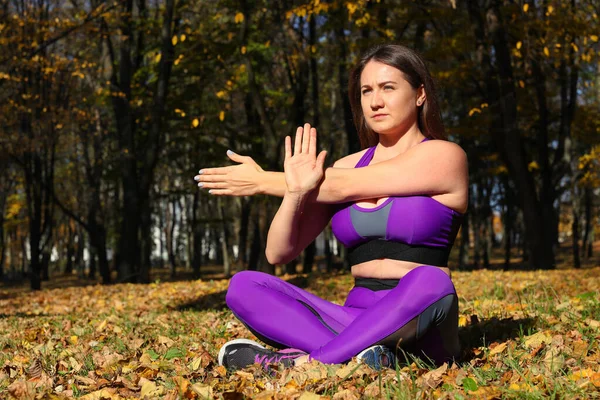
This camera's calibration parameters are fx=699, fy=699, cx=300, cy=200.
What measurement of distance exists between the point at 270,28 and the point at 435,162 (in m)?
14.2

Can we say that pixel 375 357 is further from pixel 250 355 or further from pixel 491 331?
pixel 491 331

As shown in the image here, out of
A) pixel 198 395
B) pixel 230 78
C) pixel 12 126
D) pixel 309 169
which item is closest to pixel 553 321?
pixel 309 169

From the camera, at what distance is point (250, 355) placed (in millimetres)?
3916

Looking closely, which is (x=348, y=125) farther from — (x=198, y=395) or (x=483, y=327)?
(x=198, y=395)

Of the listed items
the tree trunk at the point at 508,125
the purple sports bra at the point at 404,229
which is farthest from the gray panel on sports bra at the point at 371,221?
the tree trunk at the point at 508,125

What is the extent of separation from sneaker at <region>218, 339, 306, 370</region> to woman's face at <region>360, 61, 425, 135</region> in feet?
4.47

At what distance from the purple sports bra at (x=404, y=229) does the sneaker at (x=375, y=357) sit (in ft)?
1.68

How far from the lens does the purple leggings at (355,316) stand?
136 inches

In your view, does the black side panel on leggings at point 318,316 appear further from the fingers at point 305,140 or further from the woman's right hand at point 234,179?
the fingers at point 305,140

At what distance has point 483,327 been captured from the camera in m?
5.17

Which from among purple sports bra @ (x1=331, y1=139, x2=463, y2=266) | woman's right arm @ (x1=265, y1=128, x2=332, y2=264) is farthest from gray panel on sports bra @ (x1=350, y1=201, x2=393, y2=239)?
woman's right arm @ (x1=265, y1=128, x2=332, y2=264)

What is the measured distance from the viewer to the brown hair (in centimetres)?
391

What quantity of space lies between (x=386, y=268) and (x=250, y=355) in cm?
91

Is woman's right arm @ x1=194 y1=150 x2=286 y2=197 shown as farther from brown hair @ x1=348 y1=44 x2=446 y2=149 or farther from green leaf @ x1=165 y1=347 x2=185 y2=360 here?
green leaf @ x1=165 y1=347 x2=185 y2=360
